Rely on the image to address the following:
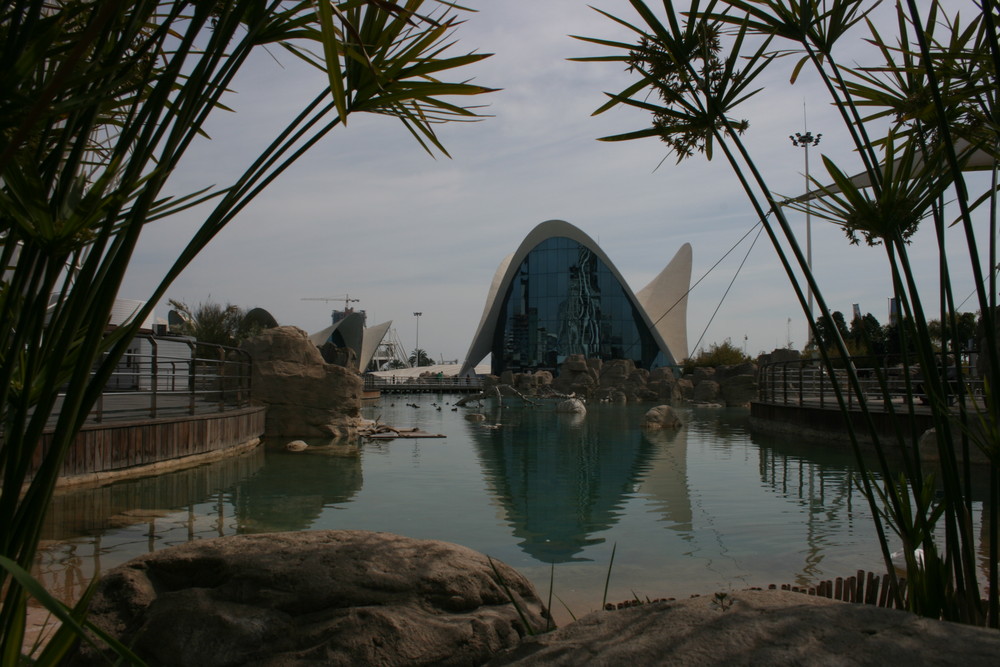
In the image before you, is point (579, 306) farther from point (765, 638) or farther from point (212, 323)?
point (765, 638)

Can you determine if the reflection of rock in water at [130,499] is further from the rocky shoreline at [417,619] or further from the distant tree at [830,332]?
the distant tree at [830,332]

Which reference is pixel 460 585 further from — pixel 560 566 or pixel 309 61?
pixel 560 566

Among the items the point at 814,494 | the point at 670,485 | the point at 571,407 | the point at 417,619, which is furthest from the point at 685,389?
the point at 417,619

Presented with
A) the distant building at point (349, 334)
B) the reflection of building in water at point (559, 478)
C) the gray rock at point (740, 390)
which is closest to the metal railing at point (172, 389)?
the reflection of building in water at point (559, 478)

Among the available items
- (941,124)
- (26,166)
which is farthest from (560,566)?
(26,166)

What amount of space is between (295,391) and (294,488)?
5831 mm

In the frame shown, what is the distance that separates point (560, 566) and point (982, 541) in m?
2.76

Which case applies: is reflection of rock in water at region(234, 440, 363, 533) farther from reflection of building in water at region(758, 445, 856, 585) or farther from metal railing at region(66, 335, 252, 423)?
reflection of building in water at region(758, 445, 856, 585)

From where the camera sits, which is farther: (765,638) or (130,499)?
(130,499)

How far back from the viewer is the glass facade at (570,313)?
172 ft

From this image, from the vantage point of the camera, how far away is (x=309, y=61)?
1.69 m

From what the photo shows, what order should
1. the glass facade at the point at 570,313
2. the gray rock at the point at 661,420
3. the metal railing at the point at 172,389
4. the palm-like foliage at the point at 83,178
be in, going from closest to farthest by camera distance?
the palm-like foliage at the point at 83,178, the metal railing at the point at 172,389, the gray rock at the point at 661,420, the glass facade at the point at 570,313

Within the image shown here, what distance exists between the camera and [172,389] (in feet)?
47.4

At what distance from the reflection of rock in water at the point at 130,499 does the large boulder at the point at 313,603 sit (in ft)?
9.84
